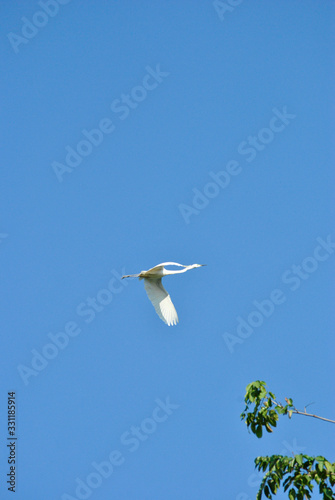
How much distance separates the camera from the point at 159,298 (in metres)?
14.8

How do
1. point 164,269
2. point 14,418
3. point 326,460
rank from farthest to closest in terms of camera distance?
point 14,418
point 164,269
point 326,460

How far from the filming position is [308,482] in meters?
7.74

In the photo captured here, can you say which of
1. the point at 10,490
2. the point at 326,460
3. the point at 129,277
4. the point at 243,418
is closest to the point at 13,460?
the point at 10,490

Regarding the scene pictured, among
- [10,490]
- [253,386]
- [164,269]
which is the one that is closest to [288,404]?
[253,386]

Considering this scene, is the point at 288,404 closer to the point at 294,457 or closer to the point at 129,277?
the point at 294,457

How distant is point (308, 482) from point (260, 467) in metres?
0.57

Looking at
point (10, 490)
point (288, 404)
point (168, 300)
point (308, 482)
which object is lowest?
point (308, 482)

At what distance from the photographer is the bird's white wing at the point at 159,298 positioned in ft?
48.1

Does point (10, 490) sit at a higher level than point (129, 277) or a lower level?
lower

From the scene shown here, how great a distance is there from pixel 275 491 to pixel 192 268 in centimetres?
709

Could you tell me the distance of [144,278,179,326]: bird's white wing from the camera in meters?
14.7

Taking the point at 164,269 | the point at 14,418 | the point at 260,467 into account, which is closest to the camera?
the point at 260,467

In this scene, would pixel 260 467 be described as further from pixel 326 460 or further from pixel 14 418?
pixel 14 418

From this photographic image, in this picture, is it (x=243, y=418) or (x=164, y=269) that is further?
(x=164, y=269)
